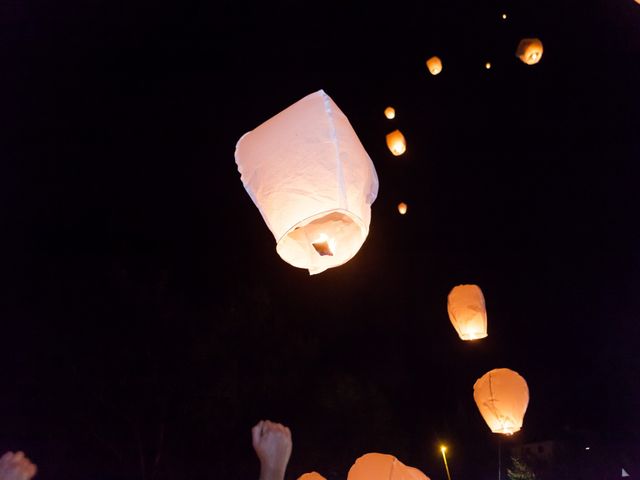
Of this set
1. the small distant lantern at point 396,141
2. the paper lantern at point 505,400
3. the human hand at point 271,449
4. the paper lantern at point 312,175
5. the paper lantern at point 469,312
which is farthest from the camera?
the small distant lantern at point 396,141

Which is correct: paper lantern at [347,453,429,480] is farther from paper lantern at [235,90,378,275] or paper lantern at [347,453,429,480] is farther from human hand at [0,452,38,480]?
human hand at [0,452,38,480]

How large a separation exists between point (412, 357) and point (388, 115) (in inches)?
496

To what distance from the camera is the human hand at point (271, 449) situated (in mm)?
1629

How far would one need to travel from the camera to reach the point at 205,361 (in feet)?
31.2

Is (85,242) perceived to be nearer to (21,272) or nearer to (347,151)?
(21,272)

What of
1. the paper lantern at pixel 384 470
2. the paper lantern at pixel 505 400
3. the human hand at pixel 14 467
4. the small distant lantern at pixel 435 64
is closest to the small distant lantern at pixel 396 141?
the small distant lantern at pixel 435 64

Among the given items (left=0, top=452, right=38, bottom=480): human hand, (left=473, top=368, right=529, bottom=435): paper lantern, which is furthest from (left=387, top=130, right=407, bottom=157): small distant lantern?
(left=0, top=452, right=38, bottom=480): human hand

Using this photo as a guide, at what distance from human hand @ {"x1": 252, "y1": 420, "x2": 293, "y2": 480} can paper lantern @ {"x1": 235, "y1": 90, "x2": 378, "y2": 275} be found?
71 cm

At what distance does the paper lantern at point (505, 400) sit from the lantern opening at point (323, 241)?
5222mm

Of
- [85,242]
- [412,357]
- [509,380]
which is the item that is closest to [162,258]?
[85,242]

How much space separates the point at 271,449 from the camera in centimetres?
165

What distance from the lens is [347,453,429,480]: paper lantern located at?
2.41 metres

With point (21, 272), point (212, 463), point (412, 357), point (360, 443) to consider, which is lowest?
point (212, 463)

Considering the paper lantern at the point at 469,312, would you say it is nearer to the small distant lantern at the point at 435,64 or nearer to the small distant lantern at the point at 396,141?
the small distant lantern at the point at 396,141
